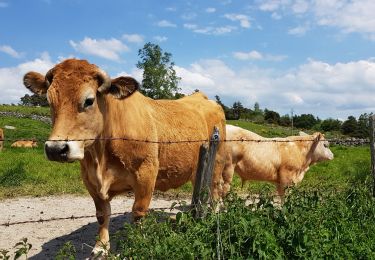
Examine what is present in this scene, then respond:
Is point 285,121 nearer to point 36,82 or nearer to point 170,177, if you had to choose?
point 170,177

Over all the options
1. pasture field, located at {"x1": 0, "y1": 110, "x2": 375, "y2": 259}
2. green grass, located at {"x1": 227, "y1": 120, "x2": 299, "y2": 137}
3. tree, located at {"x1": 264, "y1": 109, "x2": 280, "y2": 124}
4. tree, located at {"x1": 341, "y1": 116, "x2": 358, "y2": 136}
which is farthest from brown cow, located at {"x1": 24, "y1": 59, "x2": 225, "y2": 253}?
tree, located at {"x1": 264, "y1": 109, "x2": 280, "y2": 124}

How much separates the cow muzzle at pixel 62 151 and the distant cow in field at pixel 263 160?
5919mm

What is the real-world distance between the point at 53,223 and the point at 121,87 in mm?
4291

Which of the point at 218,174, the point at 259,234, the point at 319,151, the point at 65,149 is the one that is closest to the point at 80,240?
the point at 218,174

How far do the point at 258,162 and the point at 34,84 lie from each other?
6570 millimetres

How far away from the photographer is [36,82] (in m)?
5.68

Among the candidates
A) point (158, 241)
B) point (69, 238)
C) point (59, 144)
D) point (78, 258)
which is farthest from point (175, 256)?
point (69, 238)

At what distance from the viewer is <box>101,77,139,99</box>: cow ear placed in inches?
218

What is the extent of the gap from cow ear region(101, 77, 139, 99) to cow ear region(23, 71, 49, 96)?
2.77ft

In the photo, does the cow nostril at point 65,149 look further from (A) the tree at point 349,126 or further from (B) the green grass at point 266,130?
(A) the tree at point 349,126

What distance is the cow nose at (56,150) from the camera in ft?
15.1

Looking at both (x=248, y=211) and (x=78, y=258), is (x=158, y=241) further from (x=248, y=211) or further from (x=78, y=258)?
→ (x=78, y=258)

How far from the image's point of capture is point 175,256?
391cm

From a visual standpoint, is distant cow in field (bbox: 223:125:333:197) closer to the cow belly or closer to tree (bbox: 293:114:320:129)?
the cow belly
